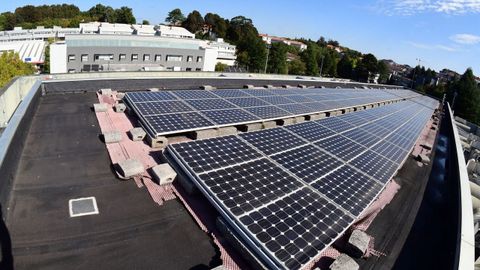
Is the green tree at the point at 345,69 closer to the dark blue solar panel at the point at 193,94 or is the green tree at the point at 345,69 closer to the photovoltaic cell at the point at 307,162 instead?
the dark blue solar panel at the point at 193,94

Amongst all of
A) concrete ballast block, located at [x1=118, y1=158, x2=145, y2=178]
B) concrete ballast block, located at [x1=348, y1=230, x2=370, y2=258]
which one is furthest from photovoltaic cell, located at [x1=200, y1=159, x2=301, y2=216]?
concrete ballast block, located at [x1=118, y1=158, x2=145, y2=178]

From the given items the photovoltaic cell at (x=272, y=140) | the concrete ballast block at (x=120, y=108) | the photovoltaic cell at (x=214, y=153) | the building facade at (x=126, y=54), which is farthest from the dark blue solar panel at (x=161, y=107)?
the building facade at (x=126, y=54)

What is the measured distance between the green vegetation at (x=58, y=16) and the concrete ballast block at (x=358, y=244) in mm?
163941

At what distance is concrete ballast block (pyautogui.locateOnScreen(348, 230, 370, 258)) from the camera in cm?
1189

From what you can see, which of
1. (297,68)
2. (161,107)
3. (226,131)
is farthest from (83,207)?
(297,68)

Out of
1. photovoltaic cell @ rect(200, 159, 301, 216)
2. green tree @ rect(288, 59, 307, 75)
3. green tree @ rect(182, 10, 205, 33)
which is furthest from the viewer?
green tree @ rect(182, 10, 205, 33)

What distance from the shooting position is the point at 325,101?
1489 inches

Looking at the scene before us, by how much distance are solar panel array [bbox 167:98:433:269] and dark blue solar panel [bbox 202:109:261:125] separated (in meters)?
3.14

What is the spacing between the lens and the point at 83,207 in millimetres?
12531

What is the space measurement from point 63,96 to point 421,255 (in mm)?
A: 29990

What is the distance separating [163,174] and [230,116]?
10103mm

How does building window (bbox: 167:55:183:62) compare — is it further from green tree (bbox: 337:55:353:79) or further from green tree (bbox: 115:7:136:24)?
green tree (bbox: 115:7:136:24)

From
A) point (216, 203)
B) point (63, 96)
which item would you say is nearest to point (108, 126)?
point (63, 96)

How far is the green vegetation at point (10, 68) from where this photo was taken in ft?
155
